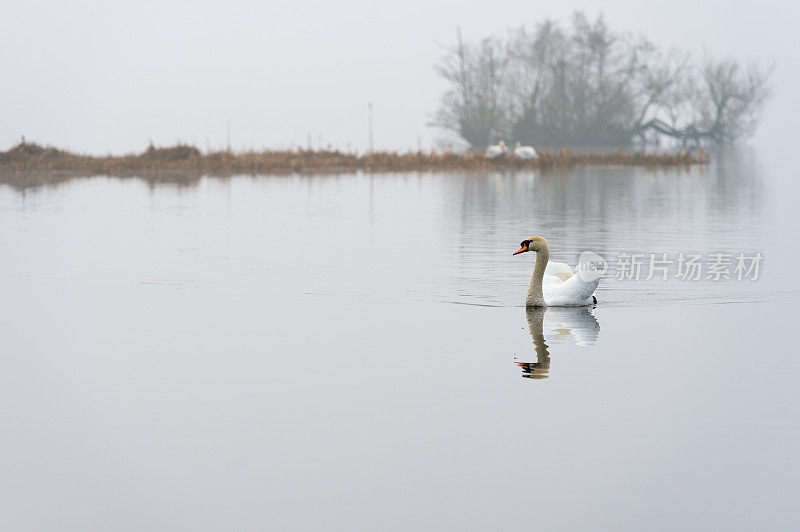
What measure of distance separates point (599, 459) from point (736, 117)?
67.4 meters

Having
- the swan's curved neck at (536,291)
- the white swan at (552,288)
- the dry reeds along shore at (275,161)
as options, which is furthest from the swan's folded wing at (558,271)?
the dry reeds along shore at (275,161)

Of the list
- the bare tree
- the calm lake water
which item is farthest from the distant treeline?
the calm lake water

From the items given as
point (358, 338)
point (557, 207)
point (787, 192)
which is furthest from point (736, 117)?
point (358, 338)

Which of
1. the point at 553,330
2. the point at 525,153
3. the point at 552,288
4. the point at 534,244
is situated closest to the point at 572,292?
the point at 552,288

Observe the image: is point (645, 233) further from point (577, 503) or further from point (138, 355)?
point (577, 503)

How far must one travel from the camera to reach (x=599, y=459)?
7.05m

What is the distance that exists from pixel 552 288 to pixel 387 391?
4630 mm

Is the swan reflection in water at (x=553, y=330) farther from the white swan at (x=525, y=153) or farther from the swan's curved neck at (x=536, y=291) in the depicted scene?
the white swan at (x=525, y=153)

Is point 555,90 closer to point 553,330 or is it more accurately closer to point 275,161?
point 275,161

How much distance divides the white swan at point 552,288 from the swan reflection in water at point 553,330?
82mm

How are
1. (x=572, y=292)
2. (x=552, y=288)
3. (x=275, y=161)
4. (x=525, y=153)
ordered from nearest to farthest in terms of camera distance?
(x=572, y=292) < (x=552, y=288) < (x=525, y=153) < (x=275, y=161)

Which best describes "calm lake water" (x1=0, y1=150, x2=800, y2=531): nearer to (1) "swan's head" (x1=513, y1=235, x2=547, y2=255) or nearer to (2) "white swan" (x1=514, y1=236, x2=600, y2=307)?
(2) "white swan" (x1=514, y1=236, x2=600, y2=307)

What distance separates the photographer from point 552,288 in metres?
13.0

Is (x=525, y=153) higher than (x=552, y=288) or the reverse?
higher
